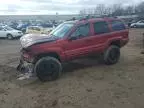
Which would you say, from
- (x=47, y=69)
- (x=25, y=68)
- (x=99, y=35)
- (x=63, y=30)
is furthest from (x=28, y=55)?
(x=99, y=35)

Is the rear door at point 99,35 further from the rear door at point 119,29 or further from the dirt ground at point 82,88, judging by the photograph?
the dirt ground at point 82,88

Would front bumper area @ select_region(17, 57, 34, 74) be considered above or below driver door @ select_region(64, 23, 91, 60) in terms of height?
below

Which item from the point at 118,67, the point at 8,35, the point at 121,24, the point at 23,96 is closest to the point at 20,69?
the point at 23,96

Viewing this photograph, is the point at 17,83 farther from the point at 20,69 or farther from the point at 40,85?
the point at 20,69

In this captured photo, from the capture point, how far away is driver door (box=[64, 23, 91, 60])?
391 inches

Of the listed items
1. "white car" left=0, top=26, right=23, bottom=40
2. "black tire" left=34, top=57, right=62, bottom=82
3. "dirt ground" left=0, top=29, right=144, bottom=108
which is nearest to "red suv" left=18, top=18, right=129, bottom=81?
"black tire" left=34, top=57, right=62, bottom=82

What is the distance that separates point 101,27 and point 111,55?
1212mm

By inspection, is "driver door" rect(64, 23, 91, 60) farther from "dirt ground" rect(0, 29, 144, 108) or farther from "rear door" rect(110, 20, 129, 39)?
"rear door" rect(110, 20, 129, 39)

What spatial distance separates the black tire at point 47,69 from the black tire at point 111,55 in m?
2.53

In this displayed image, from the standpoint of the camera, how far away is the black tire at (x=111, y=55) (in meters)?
11.2

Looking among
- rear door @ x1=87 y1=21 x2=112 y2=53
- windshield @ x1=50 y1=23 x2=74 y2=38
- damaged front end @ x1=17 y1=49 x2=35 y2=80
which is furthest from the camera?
rear door @ x1=87 y1=21 x2=112 y2=53

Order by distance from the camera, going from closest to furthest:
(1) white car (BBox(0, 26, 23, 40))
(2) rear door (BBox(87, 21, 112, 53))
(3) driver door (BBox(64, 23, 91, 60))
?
(3) driver door (BBox(64, 23, 91, 60)) < (2) rear door (BBox(87, 21, 112, 53)) < (1) white car (BBox(0, 26, 23, 40))

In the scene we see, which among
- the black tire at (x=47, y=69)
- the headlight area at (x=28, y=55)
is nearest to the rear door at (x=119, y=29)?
the black tire at (x=47, y=69)

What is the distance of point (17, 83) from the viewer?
9273mm
